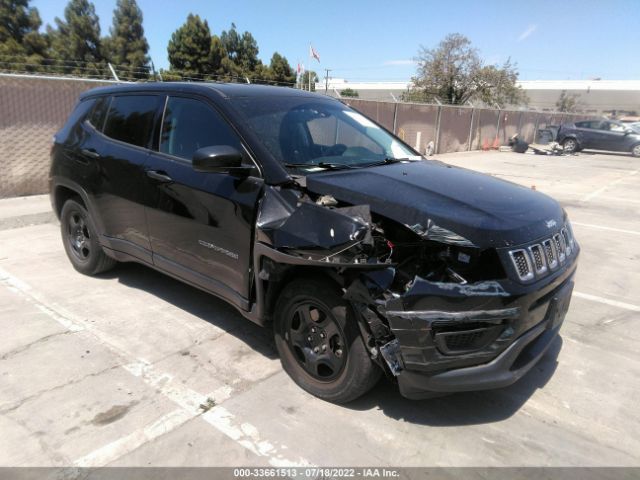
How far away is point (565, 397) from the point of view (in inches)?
123

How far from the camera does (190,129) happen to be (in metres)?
3.56

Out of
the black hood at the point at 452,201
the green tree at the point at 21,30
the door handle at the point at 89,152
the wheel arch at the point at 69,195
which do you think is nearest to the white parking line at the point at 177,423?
the wheel arch at the point at 69,195

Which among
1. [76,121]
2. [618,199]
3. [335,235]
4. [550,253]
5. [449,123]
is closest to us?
[335,235]

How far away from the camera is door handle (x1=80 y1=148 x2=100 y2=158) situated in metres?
4.28

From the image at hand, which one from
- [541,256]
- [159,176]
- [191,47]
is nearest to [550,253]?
[541,256]

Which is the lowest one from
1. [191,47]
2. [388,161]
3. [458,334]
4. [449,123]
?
[458,334]

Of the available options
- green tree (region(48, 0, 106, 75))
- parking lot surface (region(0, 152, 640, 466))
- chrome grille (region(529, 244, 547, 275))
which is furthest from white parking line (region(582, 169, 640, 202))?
green tree (region(48, 0, 106, 75))

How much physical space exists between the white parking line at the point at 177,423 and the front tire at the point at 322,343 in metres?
0.46

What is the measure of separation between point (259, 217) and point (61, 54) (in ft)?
146

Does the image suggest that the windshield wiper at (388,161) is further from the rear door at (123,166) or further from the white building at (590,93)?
the white building at (590,93)

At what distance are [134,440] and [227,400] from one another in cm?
59

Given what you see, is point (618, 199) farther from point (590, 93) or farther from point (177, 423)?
point (590, 93)

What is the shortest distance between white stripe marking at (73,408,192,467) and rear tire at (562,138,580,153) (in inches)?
956

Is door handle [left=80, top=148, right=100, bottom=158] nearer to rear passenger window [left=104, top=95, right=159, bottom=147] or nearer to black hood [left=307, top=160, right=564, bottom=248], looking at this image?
rear passenger window [left=104, top=95, right=159, bottom=147]
